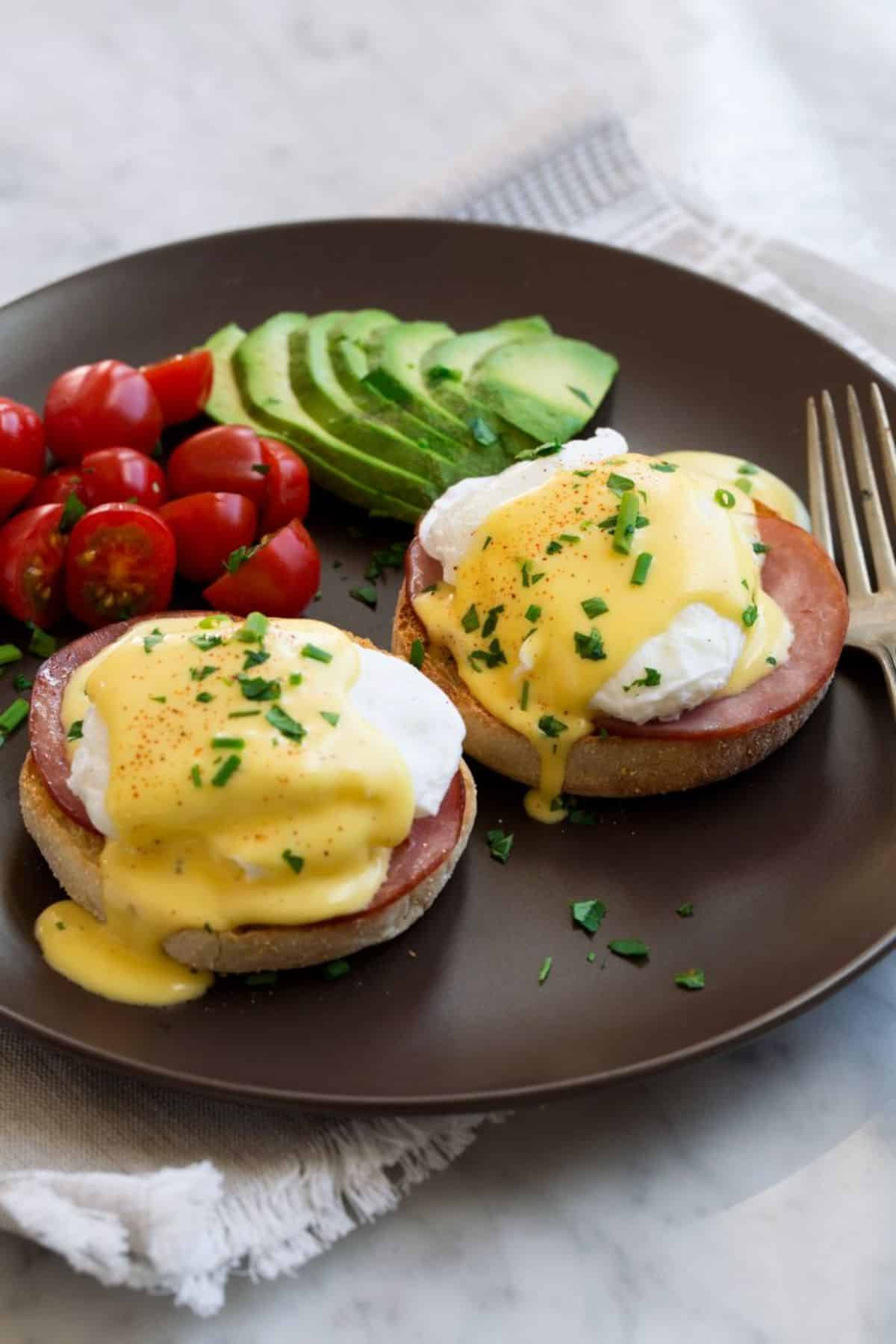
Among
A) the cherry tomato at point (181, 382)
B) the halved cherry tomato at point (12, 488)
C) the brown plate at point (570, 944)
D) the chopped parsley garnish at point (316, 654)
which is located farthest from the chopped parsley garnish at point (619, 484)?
the halved cherry tomato at point (12, 488)

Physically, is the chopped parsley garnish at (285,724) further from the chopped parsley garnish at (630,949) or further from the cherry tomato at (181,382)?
the cherry tomato at (181,382)

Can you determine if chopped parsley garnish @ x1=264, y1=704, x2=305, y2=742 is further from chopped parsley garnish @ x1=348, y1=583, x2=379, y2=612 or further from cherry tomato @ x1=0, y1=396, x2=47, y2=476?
cherry tomato @ x1=0, y1=396, x2=47, y2=476

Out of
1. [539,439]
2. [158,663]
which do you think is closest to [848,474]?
[539,439]

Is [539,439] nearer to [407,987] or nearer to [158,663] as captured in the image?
[158,663]

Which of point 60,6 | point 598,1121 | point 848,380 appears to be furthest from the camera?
point 60,6

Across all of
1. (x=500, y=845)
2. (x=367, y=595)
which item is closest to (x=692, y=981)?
(x=500, y=845)

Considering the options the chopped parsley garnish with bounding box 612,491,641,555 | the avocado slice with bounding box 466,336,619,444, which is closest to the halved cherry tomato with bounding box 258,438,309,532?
the avocado slice with bounding box 466,336,619,444
